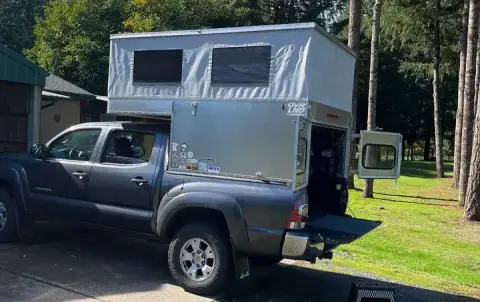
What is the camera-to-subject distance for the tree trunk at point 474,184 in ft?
40.2

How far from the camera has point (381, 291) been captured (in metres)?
5.45

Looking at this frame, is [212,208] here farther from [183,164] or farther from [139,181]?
[139,181]

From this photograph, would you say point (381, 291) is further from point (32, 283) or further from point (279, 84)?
point (32, 283)

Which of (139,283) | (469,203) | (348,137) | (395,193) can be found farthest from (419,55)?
(139,283)

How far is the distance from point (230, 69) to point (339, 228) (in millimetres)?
2204

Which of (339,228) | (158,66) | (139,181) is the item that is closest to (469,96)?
(339,228)

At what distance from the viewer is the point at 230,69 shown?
19.4 ft

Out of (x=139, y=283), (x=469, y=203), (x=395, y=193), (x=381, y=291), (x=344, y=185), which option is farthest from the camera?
(x=395, y=193)

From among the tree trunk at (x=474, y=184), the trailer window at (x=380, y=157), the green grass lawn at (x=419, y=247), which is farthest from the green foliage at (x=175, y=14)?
the trailer window at (x=380, y=157)

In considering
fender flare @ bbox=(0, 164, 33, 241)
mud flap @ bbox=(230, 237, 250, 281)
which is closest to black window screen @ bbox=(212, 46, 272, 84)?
mud flap @ bbox=(230, 237, 250, 281)

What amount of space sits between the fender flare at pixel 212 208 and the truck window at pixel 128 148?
2.47 feet

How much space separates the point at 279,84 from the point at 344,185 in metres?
1.96

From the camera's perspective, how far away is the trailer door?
7047 mm

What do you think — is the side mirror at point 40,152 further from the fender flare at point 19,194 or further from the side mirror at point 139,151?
the side mirror at point 139,151
